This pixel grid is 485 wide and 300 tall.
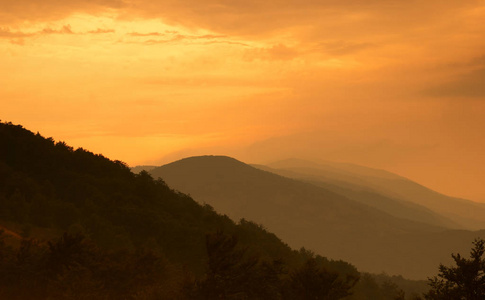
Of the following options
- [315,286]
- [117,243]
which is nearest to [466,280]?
[315,286]

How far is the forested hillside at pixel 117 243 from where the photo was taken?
3309cm

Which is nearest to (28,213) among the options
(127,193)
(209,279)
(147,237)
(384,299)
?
(147,237)

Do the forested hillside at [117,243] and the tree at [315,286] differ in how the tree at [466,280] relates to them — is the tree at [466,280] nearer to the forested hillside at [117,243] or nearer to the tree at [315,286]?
the forested hillside at [117,243]

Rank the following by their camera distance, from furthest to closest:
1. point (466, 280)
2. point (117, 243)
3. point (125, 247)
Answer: point (117, 243), point (125, 247), point (466, 280)

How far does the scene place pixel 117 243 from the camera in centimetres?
5922

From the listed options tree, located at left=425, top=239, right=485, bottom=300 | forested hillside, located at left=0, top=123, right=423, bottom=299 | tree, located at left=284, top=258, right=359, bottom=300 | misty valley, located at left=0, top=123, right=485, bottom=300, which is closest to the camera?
tree, located at left=425, top=239, right=485, bottom=300

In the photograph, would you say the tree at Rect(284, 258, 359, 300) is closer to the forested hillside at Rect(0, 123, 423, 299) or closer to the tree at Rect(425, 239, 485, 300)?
the forested hillside at Rect(0, 123, 423, 299)

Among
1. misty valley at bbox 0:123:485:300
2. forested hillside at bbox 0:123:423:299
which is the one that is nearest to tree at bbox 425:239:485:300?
misty valley at bbox 0:123:485:300

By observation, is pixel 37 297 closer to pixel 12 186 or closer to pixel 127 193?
pixel 12 186

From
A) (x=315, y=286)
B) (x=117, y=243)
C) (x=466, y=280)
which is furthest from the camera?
(x=117, y=243)

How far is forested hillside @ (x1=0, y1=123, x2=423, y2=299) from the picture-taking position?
3309 cm

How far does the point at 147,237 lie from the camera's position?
67.8 m

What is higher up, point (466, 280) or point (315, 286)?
point (466, 280)

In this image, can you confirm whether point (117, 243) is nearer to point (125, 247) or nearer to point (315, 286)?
point (125, 247)
